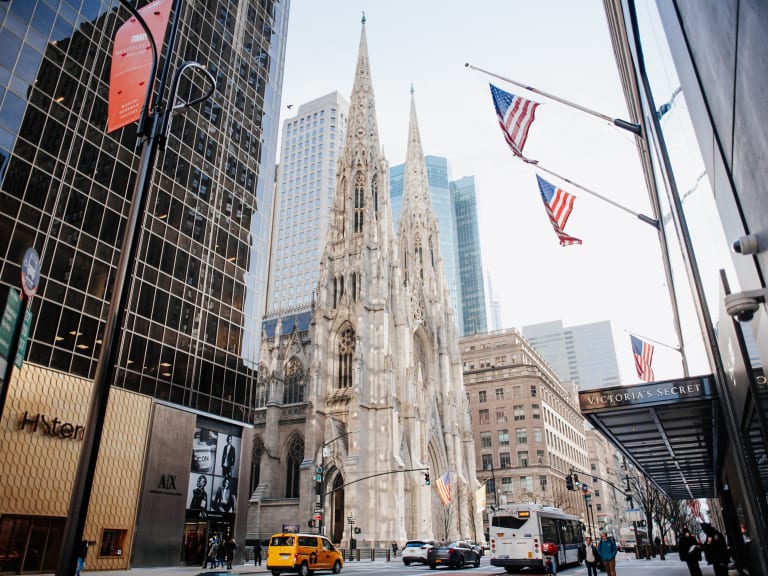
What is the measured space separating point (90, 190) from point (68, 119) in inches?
133

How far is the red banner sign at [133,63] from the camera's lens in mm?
10156

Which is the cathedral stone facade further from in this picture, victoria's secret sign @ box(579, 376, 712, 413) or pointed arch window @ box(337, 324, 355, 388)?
victoria's secret sign @ box(579, 376, 712, 413)

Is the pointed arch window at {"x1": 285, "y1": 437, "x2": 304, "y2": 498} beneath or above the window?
above

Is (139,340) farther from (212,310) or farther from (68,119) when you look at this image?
(68,119)

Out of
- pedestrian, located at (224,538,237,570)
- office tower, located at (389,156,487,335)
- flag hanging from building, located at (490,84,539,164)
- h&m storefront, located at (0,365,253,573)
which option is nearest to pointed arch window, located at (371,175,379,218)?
h&m storefront, located at (0,365,253,573)

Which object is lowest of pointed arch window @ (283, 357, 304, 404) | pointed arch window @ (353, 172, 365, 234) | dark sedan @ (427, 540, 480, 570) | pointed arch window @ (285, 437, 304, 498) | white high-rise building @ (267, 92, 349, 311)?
dark sedan @ (427, 540, 480, 570)

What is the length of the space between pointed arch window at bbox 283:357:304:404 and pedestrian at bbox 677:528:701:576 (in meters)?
43.9

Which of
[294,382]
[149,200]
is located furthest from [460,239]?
[149,200]

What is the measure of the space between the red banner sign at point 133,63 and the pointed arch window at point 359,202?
2081 inches

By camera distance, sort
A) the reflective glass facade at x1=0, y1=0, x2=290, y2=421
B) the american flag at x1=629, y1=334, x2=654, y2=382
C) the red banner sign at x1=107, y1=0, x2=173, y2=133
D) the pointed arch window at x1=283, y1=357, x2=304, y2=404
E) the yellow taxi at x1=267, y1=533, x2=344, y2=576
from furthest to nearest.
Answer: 1. the pointed arch window at x1=283, y1=357, x2=304, y2=404
2. the reflective glass facade at x1=0, y1=0, x2=290, y2=421
3. the yellow taxi at x1=267, y1=533, x2=344, y2=576
4. the american flag at x1=629, y1=334, x2=654, y2=382
5. the red banner sign at x1=107, y1=0, x2=173, y2=133

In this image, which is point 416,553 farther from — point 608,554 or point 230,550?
point 608,554

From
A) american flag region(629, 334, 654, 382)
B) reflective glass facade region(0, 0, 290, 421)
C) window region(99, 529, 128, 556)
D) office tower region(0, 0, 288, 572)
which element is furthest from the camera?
reflective glass facade region(0, 0, 290, 421)

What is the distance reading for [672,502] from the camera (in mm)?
55031

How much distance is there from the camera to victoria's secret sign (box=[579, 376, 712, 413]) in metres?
13.2
